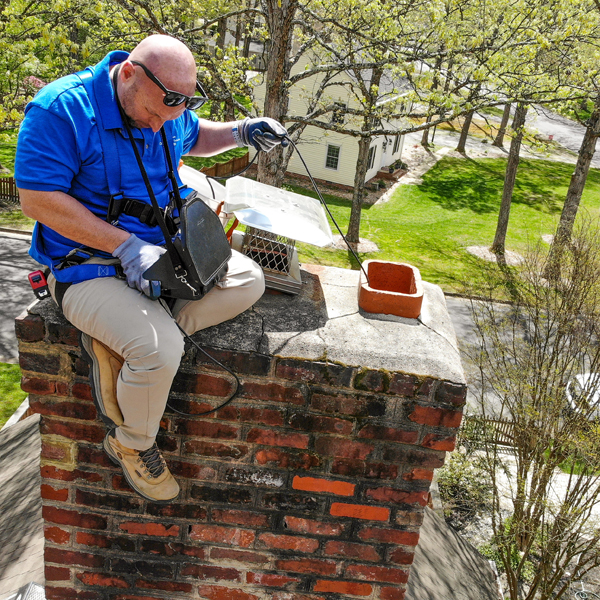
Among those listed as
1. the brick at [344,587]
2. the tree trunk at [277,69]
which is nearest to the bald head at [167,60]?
the brick at [344,587]

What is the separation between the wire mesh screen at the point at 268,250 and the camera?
8.14 feet

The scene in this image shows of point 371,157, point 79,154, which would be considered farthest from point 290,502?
→ point 371,157

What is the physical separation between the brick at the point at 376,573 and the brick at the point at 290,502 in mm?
299

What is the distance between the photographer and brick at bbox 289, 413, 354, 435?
2.02 meters

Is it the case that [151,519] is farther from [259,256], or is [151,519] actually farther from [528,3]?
[528,3]

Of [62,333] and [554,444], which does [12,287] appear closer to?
[554,444]

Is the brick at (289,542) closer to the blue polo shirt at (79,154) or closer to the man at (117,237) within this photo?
the man at (117,237)

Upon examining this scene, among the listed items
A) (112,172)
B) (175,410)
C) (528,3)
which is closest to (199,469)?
(175,410)

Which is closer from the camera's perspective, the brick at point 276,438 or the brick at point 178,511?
the brick at point 276,438

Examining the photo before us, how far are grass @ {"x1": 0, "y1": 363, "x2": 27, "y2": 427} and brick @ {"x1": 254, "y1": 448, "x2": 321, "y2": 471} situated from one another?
28.0 ft

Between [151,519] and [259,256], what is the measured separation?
1.13 metres

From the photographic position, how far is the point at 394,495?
211 centimetres

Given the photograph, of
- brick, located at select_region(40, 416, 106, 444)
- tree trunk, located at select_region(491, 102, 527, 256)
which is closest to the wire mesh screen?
brick, located at select_region(40, 416, 106, 444)

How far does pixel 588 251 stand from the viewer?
9.91 metres
